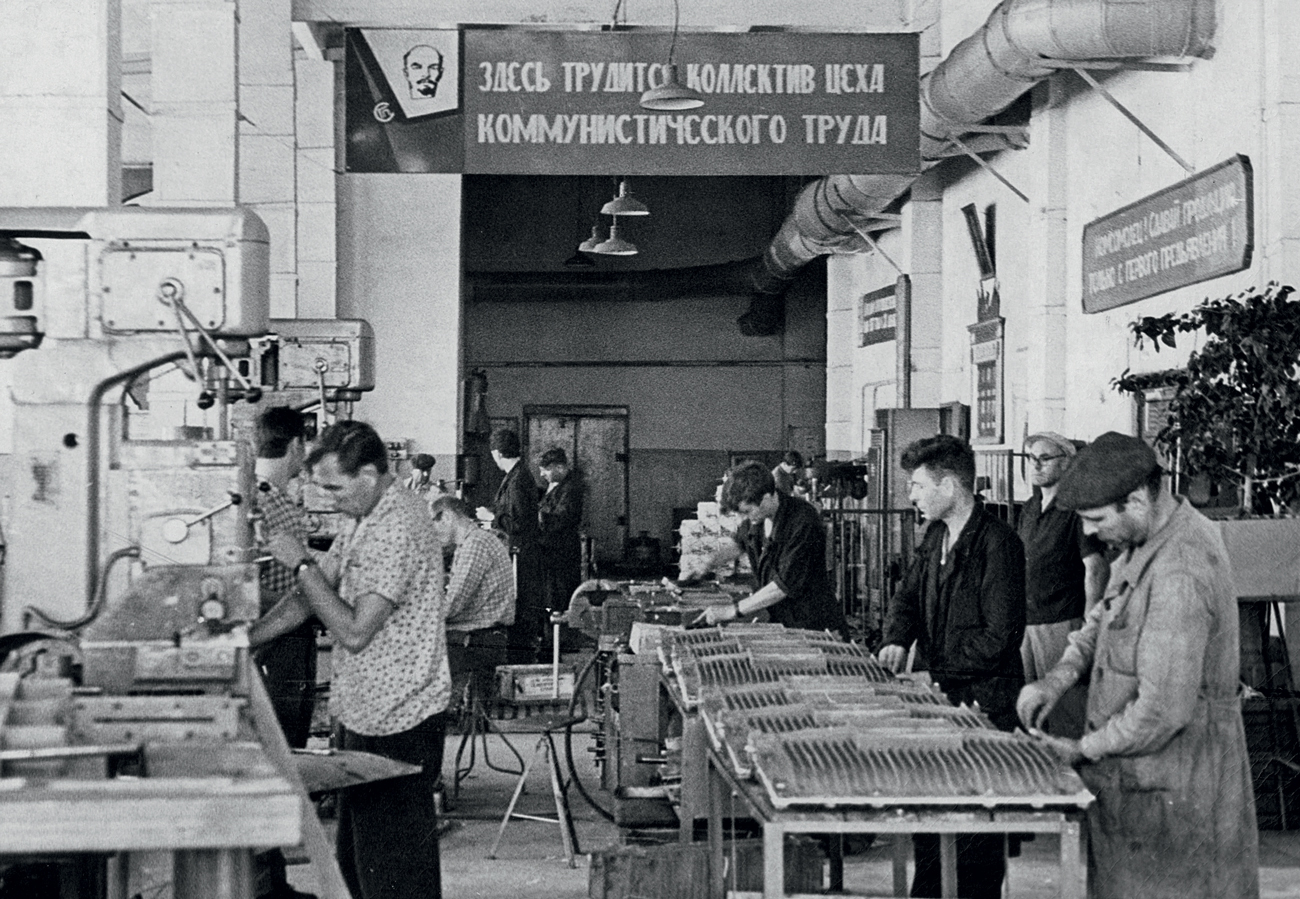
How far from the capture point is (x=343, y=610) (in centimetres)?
445

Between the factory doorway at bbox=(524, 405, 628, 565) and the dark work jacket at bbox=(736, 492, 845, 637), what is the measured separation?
1276cm

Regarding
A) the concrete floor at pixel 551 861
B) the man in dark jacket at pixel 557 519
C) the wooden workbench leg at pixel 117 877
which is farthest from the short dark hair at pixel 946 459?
the man in dark jacket at pixel 557 519

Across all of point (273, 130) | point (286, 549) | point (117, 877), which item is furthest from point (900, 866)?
point (273, 130)

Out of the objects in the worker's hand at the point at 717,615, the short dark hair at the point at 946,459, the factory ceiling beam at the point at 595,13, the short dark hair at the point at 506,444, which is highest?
the factory ceiling beam at the point at 595,13

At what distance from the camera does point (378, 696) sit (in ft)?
15.2

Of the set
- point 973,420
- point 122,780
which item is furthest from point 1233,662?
point 973,420

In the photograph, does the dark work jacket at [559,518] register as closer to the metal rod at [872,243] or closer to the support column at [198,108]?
the metal rod at [872,243]

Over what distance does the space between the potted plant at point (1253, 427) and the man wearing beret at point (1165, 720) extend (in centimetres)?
266

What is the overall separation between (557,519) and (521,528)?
1008 millimetres

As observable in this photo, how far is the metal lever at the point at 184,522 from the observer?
11.9 feet

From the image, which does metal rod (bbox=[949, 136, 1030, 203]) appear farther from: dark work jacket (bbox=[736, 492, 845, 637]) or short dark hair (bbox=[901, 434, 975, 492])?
short dark hair (bbox=[901, 434, 975, 492])

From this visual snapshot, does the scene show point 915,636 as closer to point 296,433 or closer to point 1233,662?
point 1233,662

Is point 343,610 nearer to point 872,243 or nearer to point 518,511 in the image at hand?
point 518,511

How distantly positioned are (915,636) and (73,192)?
3396mm
